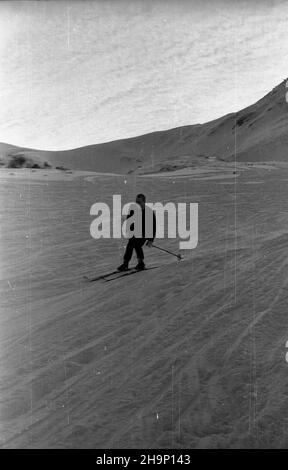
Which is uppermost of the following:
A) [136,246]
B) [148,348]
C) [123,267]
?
[136,246]

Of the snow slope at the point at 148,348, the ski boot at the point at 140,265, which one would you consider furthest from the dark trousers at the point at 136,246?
the snow slope at the point at 148,348

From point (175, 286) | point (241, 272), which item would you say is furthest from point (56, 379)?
point (241, 272)

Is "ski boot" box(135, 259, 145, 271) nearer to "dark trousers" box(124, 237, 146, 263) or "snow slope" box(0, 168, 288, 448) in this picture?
"dark trousers" box(124, 237, 146, 263)

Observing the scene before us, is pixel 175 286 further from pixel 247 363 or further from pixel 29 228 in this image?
pixel 29 228

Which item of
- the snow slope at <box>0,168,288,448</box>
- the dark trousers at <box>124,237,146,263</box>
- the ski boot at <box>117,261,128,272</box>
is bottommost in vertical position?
the snow slope at <box>0,168,288,448</box>

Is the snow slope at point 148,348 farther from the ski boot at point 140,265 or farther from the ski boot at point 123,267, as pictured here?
the ski boot at point 123,267

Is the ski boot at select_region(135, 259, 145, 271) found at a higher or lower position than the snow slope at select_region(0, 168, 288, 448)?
higher

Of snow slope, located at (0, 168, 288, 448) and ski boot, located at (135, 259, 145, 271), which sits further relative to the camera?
ski boot, located at (135, 259, 145, 271)

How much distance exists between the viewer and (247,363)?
369 centimetres

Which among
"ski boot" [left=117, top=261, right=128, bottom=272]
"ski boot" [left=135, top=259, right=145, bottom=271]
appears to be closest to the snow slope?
"ski boot" [left=135, top=259, right=145, bottom=271]

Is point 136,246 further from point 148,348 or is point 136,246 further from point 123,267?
point 148,348

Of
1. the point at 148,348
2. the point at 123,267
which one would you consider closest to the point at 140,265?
the point at 123,267

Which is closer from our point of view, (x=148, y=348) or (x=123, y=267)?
(x=148, y=348)

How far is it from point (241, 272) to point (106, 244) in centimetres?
308
